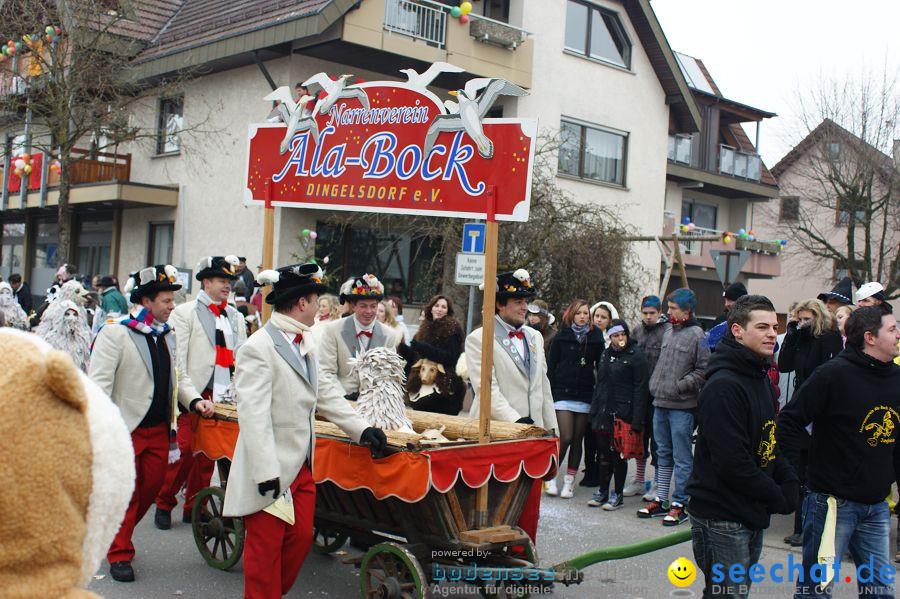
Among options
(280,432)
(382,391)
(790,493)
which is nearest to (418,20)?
(382,391)

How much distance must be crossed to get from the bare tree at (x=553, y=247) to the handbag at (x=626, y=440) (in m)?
7.10

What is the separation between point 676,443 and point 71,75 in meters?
14.3

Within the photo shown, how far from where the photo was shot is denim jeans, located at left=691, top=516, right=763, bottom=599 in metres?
4.18

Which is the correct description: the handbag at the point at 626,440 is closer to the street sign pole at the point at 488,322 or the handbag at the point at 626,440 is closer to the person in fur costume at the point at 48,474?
the street sign pole at the point at 488,322

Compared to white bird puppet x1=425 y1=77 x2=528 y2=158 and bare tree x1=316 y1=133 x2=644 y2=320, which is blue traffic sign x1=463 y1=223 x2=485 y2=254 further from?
white bird puppet x1=425 y1=77 x2=528 y2=158

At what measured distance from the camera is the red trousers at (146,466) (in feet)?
20.1

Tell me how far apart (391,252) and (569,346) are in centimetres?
1057

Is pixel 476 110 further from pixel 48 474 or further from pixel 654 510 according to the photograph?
pixel 654 510

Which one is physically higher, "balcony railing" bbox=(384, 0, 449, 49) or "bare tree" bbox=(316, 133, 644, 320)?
"balcony railing" bbox=(384, 0, 449, 49)

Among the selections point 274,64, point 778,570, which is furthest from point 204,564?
point 274,64

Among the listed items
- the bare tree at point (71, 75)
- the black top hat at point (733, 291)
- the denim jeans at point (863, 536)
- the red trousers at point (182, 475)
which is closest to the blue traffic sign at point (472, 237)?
the black top hat at point (733, 291)

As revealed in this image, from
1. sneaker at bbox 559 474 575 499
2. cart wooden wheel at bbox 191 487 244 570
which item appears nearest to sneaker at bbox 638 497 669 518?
Answer: sneaker at bbox 559 474 575 499

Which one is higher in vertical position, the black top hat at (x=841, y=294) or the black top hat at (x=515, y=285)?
the black top hat at (x=841, y=294)

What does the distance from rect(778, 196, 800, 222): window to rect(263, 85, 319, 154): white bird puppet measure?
94.3 ft
